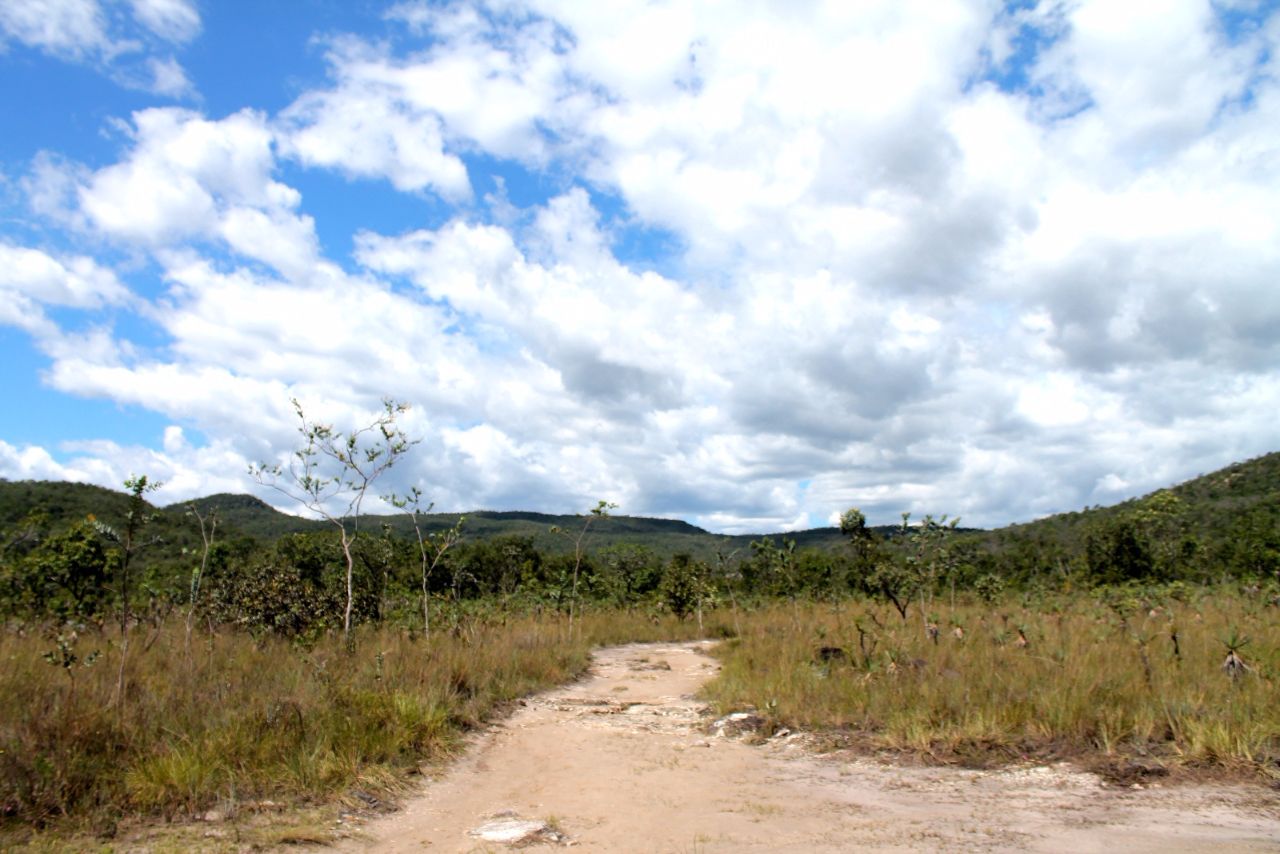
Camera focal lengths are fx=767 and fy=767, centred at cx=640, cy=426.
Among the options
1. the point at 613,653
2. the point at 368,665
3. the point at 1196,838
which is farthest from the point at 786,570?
the point at 1196,838

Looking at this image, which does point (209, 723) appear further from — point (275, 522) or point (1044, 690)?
point (275, 522)

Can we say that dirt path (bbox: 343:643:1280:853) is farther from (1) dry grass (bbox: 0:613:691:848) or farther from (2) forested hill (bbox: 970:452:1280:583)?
(2) forested hill (bbox: 970:452:1280:583)

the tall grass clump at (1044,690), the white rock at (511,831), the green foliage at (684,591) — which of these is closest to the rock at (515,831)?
the white rock at (511,831)

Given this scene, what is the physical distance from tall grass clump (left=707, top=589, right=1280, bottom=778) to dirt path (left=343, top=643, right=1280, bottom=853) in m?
0.52

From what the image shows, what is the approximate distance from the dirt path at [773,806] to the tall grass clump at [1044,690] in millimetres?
Result: 520

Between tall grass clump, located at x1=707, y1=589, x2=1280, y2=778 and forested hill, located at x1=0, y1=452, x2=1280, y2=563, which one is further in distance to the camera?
forested hill, located at x1=0, y1=452, x2=1280, y2=563

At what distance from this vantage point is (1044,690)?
297 inches

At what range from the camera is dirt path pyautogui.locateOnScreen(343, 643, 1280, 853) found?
4789 millimetres

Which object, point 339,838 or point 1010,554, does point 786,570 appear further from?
point 1010,554

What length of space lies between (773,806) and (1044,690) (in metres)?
3.51

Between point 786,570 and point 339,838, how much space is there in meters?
15.0

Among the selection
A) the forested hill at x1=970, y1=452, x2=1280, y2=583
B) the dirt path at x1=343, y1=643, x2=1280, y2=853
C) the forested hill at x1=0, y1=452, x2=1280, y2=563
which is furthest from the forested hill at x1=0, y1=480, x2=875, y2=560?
the forested hill at x1=970, y1=452, x2=1280, y2=583

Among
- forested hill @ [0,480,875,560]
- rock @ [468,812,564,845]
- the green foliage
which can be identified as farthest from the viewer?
the green foliage

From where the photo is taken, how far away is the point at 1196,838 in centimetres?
453
